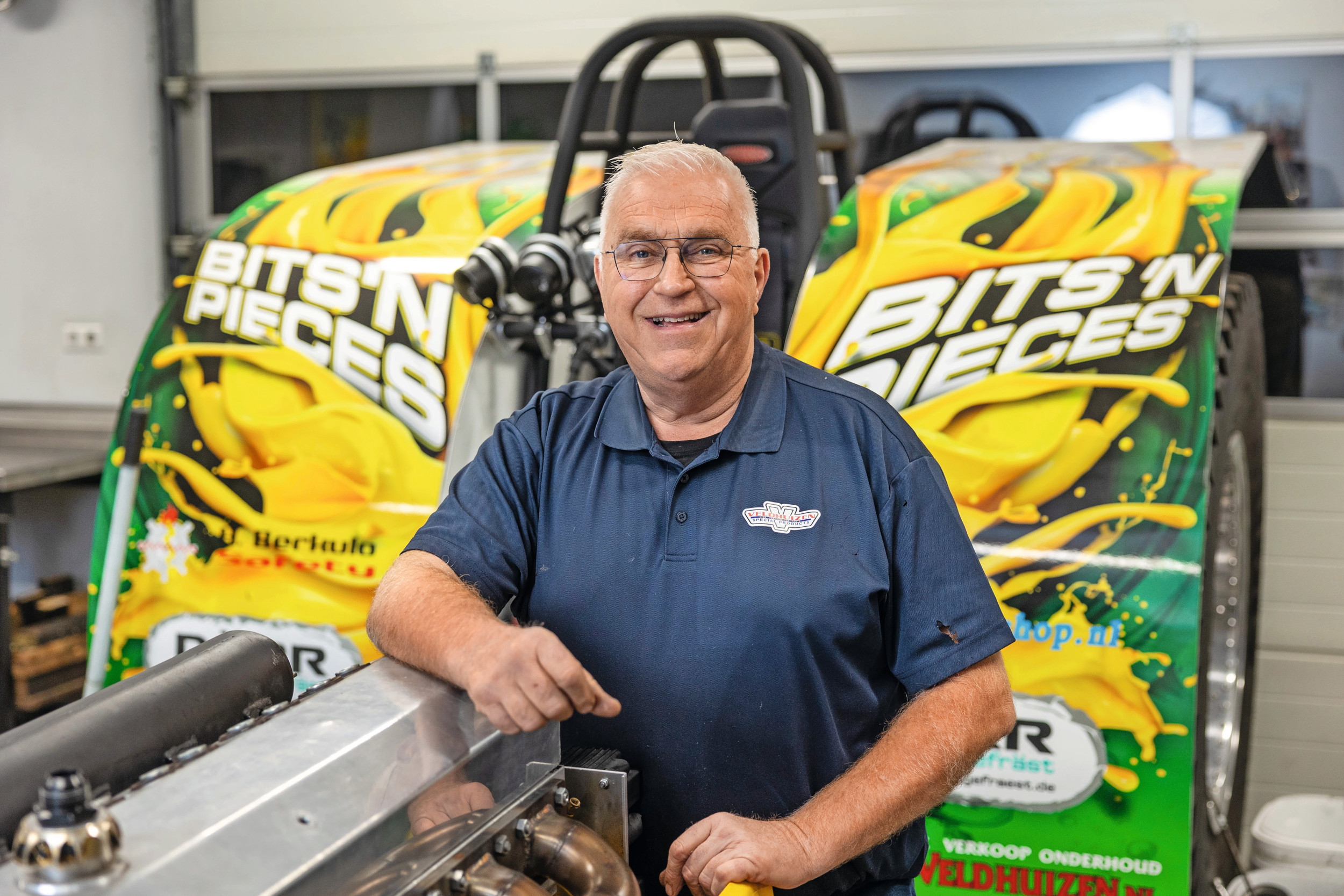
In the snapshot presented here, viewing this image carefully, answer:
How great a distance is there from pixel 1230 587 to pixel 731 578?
1.82m

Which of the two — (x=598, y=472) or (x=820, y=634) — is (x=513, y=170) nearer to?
(x=598, y=472)

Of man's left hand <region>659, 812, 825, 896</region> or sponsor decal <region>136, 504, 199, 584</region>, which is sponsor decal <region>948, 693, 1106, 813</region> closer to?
man's left hand <region>659, 812, 825, 896</region>

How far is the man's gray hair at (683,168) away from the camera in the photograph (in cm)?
147

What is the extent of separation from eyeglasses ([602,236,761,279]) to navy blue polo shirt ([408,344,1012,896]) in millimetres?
183

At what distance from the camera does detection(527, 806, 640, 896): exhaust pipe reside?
1.06 meters

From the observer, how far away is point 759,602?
1386 mm

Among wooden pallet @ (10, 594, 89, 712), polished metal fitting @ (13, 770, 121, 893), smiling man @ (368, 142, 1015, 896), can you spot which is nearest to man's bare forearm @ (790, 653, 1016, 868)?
smiling man @ (368, 142, 1015, 896)

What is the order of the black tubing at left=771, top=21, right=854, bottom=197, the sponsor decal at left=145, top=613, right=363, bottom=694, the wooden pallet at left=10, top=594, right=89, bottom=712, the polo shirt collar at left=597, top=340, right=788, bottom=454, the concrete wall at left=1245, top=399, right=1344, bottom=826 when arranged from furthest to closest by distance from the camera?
the wooden pallet at left=10, top=594, right=89, bottom=712, the concrete wall at left=1245, top=399, right=1344, bottom=826, the black tubing at left=771, top=21, right=854, bottom=197, the sponsor decal at left=145, top=613, right=363, bottom=694, the polo shirt collar at left=597, top=340, right=788, bottom=454

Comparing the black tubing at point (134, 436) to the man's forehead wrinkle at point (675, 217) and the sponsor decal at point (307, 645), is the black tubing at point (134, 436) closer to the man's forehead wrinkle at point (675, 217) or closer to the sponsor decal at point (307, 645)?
the sponsor decal at point (307, 645)

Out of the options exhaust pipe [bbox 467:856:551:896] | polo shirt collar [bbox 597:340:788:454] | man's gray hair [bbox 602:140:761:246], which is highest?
man's gray hair [bbox 602:140:761:246]

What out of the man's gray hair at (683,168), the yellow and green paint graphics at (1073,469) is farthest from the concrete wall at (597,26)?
the man's gray hair at (683,168)

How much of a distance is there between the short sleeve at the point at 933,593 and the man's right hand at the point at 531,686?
0.41m

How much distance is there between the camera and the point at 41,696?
3.74 m

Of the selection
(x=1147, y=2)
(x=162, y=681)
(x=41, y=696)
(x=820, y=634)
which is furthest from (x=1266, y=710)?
(x=41, y=696)
